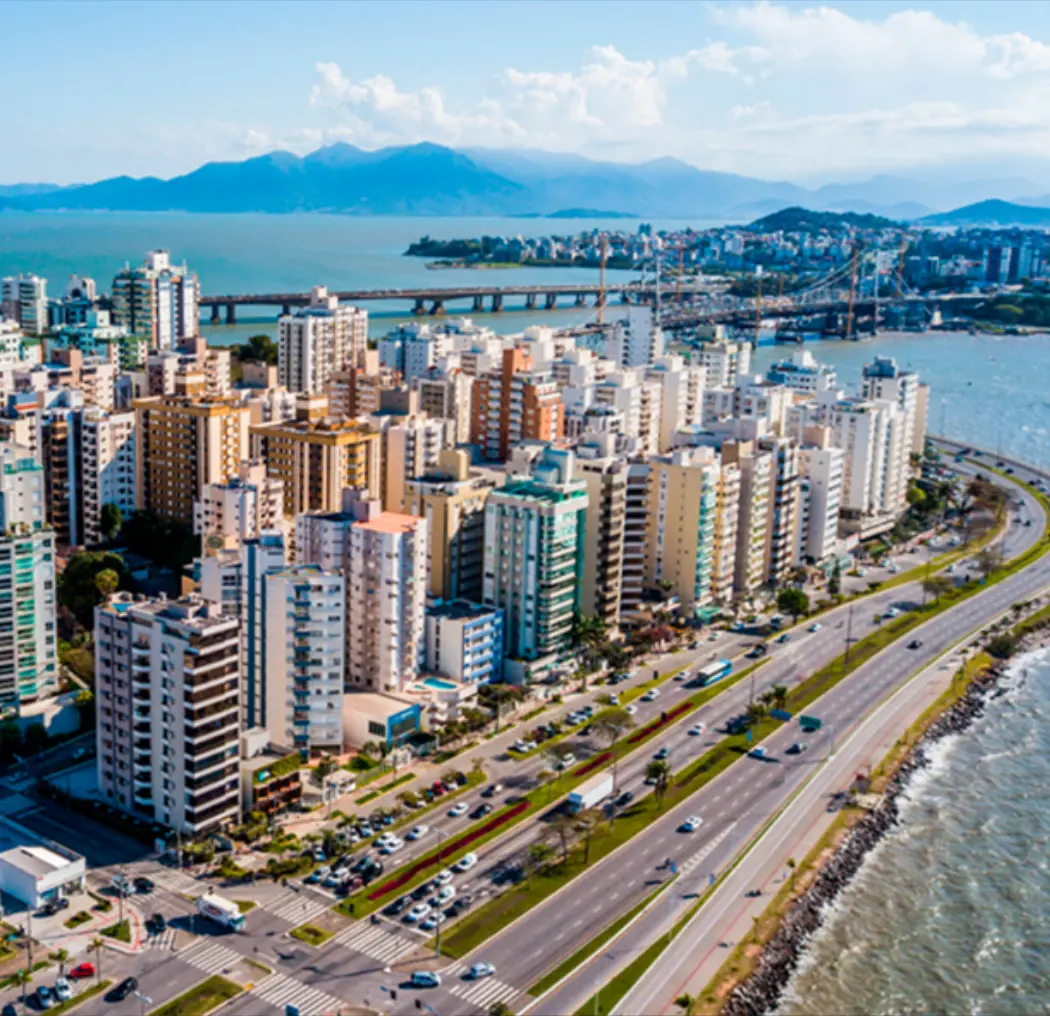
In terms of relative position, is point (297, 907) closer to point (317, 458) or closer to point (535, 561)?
point (535, 561)

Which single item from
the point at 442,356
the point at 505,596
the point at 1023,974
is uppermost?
the point at 442,356

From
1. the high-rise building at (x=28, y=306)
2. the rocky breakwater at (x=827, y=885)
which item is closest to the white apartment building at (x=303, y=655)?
the rocky breakwater at (x=827, y=885)

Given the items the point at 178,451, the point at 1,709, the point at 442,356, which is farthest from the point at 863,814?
the point at 442,356

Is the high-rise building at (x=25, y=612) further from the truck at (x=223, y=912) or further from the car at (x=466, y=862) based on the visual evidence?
the car at (x=466, y=862)

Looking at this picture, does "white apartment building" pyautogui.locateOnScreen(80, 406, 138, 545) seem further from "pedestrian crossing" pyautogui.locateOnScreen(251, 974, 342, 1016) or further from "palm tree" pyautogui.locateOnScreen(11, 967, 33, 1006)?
"pedestrian crossing" pyautogui.locateOnScreen(251, 974, 342, 1016)

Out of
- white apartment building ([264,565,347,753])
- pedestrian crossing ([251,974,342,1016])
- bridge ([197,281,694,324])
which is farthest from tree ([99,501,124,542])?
bridge ([197,281,694,324])

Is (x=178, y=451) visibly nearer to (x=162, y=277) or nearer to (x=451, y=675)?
(x=451, y=675)
